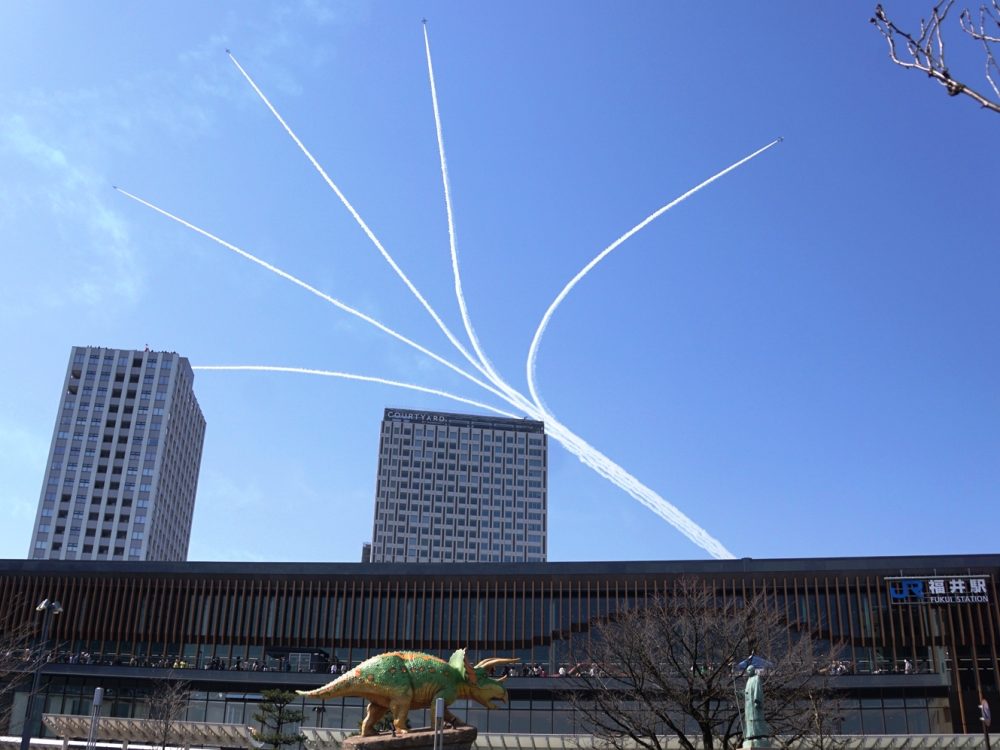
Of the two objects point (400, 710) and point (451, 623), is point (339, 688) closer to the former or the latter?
point (400, 710)

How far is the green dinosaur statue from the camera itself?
34969mm

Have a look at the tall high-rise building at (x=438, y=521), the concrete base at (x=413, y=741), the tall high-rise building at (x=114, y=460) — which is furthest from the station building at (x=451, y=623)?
Answer: the tall high-rise building at (x=438, y=521)

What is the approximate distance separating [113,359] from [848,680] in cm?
11916

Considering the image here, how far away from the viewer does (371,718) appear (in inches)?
1396

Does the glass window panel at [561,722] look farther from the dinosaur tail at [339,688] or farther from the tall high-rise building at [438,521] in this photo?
the tall high-rise building at [438,521]

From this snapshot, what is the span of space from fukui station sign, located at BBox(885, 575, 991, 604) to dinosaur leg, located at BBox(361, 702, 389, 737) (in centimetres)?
3330

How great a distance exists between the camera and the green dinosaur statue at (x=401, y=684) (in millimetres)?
34969

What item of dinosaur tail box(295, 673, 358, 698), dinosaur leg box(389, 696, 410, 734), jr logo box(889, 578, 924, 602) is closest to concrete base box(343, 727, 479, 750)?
dinosaur leg box(389, 696, 410, 734)

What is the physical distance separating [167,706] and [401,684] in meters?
25.1

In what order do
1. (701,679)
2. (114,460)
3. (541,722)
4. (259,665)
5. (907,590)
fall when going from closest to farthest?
1. (701,679)
2. (541,722)
3. (907,590)
4. (259,665)
5. (114,460)

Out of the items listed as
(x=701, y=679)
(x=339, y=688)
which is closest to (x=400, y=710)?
(x=339, y=688)

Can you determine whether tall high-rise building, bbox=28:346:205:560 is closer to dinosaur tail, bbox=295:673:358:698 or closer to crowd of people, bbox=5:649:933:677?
crowd of people, bbox=5:649:933:677

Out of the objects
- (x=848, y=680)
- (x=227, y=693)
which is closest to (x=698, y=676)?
(x=848, y=680)

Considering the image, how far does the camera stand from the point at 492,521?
649 ft
